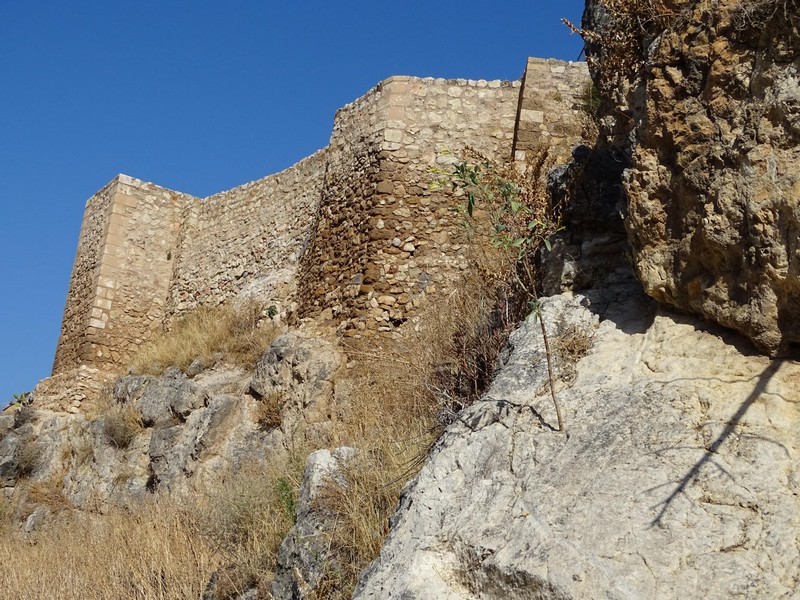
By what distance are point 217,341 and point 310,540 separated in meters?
7.65

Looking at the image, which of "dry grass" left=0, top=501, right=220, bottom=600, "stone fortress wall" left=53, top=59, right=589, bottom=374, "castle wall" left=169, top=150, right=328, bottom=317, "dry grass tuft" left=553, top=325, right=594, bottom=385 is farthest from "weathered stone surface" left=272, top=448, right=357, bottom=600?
"castle wall" left=169, top=150, right=328, bottom=317

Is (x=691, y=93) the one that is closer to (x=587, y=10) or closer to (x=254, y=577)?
(x=587, y=10)

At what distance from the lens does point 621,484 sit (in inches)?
133

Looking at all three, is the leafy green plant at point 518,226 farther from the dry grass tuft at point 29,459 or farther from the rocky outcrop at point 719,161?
the dry grass tuft at point 29,459

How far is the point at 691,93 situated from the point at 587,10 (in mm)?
1471

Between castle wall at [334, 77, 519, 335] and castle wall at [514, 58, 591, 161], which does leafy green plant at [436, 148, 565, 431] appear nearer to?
castle wall at [334, 77, 519, 335]

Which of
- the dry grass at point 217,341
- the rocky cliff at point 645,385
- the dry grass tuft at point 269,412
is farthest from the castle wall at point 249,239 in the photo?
the rocky cliff at point 645,385

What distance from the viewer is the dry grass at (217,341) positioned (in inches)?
470

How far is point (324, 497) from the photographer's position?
5.52 m

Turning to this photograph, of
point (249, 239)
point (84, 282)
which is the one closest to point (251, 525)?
point (249, 239)

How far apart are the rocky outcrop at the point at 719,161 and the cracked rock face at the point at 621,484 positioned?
22 centimetres

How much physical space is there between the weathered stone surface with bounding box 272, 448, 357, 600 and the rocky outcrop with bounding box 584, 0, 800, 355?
234cm

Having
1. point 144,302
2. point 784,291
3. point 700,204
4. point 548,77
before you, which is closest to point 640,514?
point 784,291

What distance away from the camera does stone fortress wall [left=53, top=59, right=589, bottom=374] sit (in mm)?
10383
